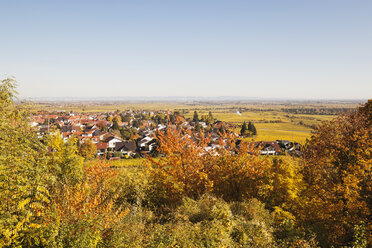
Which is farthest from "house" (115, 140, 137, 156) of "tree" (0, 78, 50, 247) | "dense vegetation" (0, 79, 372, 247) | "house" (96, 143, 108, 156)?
"tree" (0, 78, 50, 247)

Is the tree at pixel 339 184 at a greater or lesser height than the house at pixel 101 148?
greater

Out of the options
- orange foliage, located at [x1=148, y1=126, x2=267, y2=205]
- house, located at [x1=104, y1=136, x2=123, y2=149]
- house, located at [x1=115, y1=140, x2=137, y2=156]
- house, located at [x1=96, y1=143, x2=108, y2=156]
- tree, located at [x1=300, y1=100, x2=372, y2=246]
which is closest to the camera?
tree, located at [x1=300, y1=100, x2=372, y2=246]

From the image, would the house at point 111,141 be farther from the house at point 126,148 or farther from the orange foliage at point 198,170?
the orange foliage at point 198,170

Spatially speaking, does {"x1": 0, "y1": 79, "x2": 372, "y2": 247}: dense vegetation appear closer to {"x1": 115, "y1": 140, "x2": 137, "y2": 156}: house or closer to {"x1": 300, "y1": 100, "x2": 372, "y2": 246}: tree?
{"x1": 300, "y1": 100, "x2": 372, "y2": 246}: tree

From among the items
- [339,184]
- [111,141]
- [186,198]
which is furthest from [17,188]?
[111,141]

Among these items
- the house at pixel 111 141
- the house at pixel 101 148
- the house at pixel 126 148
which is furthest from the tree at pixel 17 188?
the house at pixel 111 141

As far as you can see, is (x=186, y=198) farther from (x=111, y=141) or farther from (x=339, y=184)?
(x=111, y=141)
